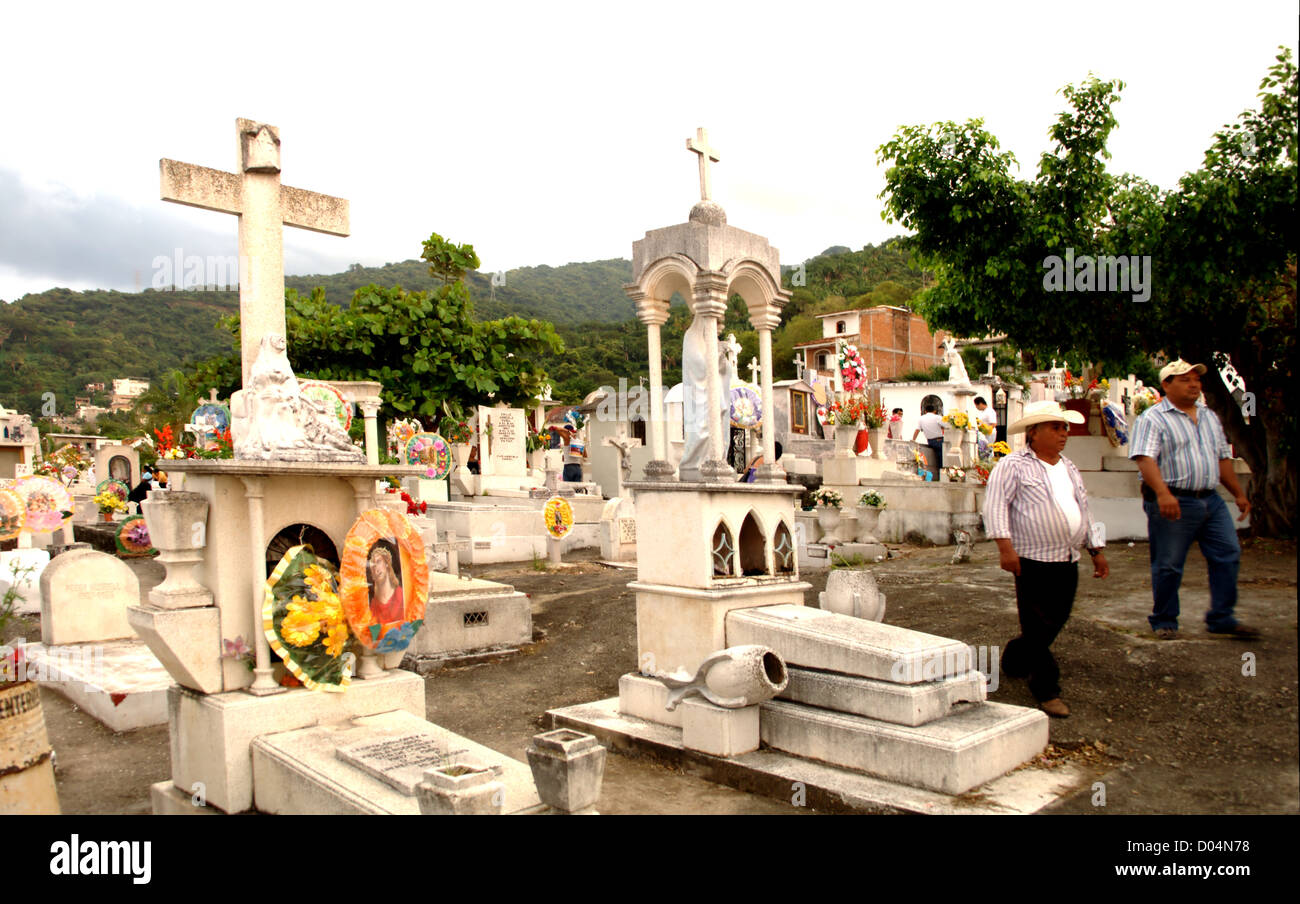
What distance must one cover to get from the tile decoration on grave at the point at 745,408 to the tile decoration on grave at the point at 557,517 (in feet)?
29.9

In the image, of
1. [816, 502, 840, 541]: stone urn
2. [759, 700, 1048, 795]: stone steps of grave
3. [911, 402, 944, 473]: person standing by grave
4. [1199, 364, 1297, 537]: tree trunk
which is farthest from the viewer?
[911, 402, 944, 473]: person standing by grave

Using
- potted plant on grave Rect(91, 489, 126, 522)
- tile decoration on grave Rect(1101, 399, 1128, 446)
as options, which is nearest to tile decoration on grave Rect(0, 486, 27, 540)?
potted plant on grave Rect(91, 489, 126, 522)

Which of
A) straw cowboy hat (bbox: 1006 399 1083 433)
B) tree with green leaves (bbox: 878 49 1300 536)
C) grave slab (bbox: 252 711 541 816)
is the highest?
tree with green leaves (bbox: 878 49 1300 536)

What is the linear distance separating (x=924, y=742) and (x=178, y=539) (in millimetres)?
4242

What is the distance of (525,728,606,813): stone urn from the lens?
3721mm

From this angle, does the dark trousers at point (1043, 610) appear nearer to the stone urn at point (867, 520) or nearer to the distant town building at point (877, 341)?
the stone urn at point (867, 520)

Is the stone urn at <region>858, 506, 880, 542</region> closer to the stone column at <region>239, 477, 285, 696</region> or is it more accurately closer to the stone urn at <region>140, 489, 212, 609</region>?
the stone column at <region>239, 477, 285, 696</region>

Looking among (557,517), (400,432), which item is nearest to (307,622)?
(557,517)

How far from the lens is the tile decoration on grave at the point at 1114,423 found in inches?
462

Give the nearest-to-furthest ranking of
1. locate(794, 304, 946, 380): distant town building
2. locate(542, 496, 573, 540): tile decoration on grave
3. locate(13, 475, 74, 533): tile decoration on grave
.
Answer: locate(13, 475, 74, 533): tile decoration on grave, locate(542, 496, 573, 540): tile decoration on grave, locate(794, 304, 946, 380): distant town building

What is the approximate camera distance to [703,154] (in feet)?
22.4

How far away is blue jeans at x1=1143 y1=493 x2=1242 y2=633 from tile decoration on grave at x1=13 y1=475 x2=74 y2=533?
13106 millimetres

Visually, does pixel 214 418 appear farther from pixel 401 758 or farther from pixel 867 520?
pixel 867 520

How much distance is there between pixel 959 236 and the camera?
8805 mm
